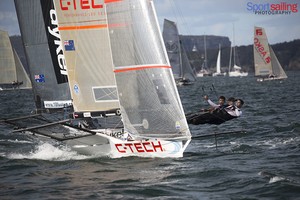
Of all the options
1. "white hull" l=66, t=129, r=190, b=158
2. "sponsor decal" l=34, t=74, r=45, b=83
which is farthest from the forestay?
"white hull" l=66, t=129, r=190, b=158

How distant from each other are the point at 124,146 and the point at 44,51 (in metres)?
3.56

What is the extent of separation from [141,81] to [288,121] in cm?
757

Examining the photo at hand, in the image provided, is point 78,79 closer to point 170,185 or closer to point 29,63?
point 29,63

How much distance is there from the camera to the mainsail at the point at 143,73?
11.1 metres

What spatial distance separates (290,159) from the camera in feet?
36.0

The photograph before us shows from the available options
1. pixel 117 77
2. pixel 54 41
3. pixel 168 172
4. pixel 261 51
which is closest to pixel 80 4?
pixel 54 41

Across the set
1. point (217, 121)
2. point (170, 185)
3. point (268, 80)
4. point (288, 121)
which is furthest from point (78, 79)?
point (268, 80)

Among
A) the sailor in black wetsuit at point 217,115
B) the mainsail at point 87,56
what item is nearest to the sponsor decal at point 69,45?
the mainsail at point 87,56

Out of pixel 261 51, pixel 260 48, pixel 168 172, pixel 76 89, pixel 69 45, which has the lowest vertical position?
pixel 261 51

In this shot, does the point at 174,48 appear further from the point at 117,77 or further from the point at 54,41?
the point at 117,77

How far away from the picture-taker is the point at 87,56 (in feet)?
41.8

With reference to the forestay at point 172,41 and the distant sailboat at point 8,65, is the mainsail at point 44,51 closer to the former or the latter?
the distant sailboat at point 8,65

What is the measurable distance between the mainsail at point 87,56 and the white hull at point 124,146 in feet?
2.40

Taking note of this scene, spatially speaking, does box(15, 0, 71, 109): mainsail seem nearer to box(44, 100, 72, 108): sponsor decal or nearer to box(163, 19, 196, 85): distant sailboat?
box(44, 100, 72, 108): sponsor decal
